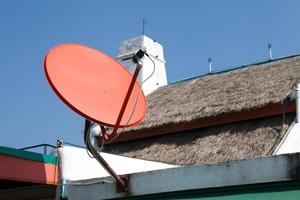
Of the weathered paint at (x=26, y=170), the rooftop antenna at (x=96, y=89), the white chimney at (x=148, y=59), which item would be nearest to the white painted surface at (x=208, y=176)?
the rooftop antenna at (x=96, y=89)

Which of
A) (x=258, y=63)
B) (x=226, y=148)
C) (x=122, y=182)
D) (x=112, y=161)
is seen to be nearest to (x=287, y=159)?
(x=122, y=182)

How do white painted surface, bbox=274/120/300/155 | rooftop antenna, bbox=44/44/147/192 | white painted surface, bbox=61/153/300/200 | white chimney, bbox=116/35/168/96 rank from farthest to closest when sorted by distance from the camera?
white chimney, bbox=116/35/168/96 < white painted surface, bbox=274/120/300/155 < rooftop antenna, bbox=44/44/147/192 < white painted surface, bbox=61/153/300/200

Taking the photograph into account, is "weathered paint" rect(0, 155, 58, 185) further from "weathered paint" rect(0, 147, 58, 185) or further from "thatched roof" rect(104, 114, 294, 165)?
"thatched roof" rect(104, 114, 294, 165)

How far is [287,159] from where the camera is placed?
15.5 feet

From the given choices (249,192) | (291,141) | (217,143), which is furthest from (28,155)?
(291,141)

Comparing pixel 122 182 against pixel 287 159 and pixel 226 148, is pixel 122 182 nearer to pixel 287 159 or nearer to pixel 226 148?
pixel 287 159

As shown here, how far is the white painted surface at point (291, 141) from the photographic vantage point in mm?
9373

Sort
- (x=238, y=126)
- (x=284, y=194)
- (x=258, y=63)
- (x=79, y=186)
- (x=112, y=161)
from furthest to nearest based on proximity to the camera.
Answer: (x=258, y=63) → (x=238, y=126) → (x=112, y=161) → (x=79, y=186) → (x=284, y=194)

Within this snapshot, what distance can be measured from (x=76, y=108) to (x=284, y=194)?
2.30m

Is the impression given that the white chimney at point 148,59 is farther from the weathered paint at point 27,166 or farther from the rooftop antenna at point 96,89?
the rooftop antenna at point 96,89

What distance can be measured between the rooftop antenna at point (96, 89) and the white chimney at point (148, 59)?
879 cm

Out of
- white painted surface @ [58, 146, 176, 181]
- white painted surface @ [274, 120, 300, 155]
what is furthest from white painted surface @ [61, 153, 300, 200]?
white painted surface @ [274, 120, 300, 155]

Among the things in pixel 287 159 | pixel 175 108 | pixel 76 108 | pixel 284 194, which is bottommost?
pixel 284 194

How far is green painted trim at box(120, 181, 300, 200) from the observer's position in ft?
15.1
